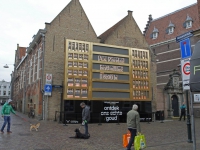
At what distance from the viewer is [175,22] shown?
121 feet

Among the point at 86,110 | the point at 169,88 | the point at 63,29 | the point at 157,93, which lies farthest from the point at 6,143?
the point at 169,88

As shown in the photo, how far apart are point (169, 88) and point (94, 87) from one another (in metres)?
12.1

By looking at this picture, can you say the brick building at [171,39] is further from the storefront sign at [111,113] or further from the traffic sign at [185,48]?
the traffic sign at [185,48]

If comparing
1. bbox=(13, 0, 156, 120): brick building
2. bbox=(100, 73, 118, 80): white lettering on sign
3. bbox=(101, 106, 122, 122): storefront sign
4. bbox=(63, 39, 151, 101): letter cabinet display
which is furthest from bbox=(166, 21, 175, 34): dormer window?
bbox=(101, 106, 122, 122): storefront sign

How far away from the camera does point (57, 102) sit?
19.7 metres

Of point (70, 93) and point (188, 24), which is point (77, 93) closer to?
point (70, 93)

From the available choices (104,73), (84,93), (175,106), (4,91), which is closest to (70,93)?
(84,93)

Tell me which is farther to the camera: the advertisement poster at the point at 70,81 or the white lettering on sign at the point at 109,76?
the white lettering on sign at the point at 109,76

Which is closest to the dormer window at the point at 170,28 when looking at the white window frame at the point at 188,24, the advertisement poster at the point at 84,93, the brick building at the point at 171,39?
the brick building at the point at 171,39

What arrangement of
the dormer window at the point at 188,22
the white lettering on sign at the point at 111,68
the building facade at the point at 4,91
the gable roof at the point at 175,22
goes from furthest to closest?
the building facade at the point at 4,91 → the gable roof at the point at 175,22 → the dormer window at the point at 188,22 → the white lettering on sign at the point at 111,68

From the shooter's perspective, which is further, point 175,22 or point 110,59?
point 175,22

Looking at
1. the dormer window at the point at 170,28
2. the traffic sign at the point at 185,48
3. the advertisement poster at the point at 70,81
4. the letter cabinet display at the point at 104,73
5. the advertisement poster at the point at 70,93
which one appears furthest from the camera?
the dormer window at the point at 170,28

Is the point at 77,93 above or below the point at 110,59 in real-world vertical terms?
below

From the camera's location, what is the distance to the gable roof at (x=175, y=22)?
112ft
